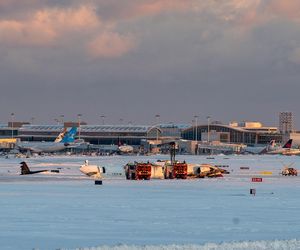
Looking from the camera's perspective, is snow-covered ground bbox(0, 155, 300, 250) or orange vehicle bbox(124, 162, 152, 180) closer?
snow-covered ground bbox(0, 155, 300, 250)

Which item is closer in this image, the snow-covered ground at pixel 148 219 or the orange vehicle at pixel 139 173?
the snow-covered ground at pixel 148 219

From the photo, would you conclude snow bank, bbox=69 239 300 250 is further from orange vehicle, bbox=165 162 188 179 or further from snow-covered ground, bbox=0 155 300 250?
orange vehicle, bbox=165 162 188 179

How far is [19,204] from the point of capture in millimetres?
38656

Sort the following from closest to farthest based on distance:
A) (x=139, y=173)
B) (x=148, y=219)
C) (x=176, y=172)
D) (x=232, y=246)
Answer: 1. (x=232, y=246)
2. (x=148, y=219)
3. (x=139, y=173)
4. (x=176, y=172)

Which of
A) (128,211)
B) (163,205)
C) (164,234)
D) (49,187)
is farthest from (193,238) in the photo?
(49,187)

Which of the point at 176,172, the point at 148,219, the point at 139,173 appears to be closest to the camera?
the point at 148,219

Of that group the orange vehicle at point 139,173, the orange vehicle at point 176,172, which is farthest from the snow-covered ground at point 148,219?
the orange vehicle at point 176,172

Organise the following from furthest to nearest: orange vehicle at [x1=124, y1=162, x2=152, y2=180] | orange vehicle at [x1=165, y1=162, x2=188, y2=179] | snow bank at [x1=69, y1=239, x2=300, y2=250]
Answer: orange vehicle at [x1=165, y1=162, x2=188, y2=179], orange vehicle at [x1=124, y1=162, x2=152, y2=180], snow bank at [x1=69, y1=239, x2=300, y2=250]

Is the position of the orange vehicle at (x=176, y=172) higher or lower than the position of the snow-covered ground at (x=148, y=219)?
higher

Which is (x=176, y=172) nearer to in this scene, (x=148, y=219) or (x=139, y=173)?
(x=139, y=173)

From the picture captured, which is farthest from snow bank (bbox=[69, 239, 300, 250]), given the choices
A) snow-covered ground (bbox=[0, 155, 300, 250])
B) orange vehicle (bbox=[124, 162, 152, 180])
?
orange vehicle (bbox=[124, 162, 152, 180])

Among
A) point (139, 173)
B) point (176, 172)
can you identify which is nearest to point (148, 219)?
point (139, 173)

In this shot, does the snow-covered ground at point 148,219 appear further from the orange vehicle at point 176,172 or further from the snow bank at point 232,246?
the orange vehicle at point 176,172

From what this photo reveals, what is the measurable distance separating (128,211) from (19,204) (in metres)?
6.47
